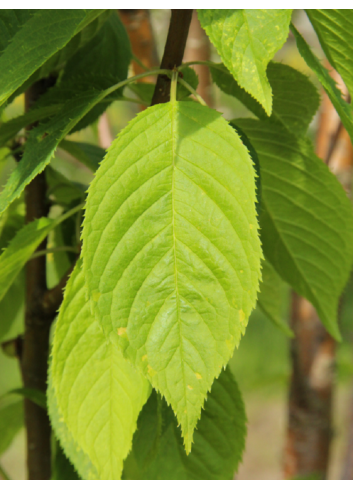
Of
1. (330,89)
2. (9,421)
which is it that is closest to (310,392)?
(9,421)

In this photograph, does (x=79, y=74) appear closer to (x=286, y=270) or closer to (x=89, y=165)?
(x=89, y=165)

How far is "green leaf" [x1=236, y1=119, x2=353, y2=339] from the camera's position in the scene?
1.65 feet

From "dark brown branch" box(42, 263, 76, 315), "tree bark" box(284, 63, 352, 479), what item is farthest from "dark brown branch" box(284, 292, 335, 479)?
"dark brown branch" box(42, 263, 76, 315)

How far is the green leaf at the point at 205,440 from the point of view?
513 mm

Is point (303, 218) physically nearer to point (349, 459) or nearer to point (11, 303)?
point (11, 303)

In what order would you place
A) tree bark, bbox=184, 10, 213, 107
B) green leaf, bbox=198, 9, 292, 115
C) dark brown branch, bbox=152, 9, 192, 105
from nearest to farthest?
green leaf, bbox=198, 9, 292, 115 < dark brown branch, bbox=152, 9, 192, 105 < tree bark, bbox=184, 10, 213, 107

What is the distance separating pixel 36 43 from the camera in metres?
0.37

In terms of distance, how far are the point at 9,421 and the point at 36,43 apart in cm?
54

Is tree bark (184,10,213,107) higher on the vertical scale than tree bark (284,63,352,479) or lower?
higher

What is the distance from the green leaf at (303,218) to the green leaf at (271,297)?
0.29 ft

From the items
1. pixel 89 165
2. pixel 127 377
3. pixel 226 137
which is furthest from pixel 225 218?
pixel 89 165

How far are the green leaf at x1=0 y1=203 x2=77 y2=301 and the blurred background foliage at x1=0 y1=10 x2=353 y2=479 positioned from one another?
16cm

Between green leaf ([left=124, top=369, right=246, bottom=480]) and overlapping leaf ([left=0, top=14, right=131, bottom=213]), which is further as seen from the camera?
green leaf ([left=124, top=369, right=246, bottom=480])

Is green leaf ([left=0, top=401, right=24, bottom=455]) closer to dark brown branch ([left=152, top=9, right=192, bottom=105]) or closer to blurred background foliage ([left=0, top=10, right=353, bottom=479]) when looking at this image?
blurred background foliage ([left=0, top=10, right=353, bottom=479])
